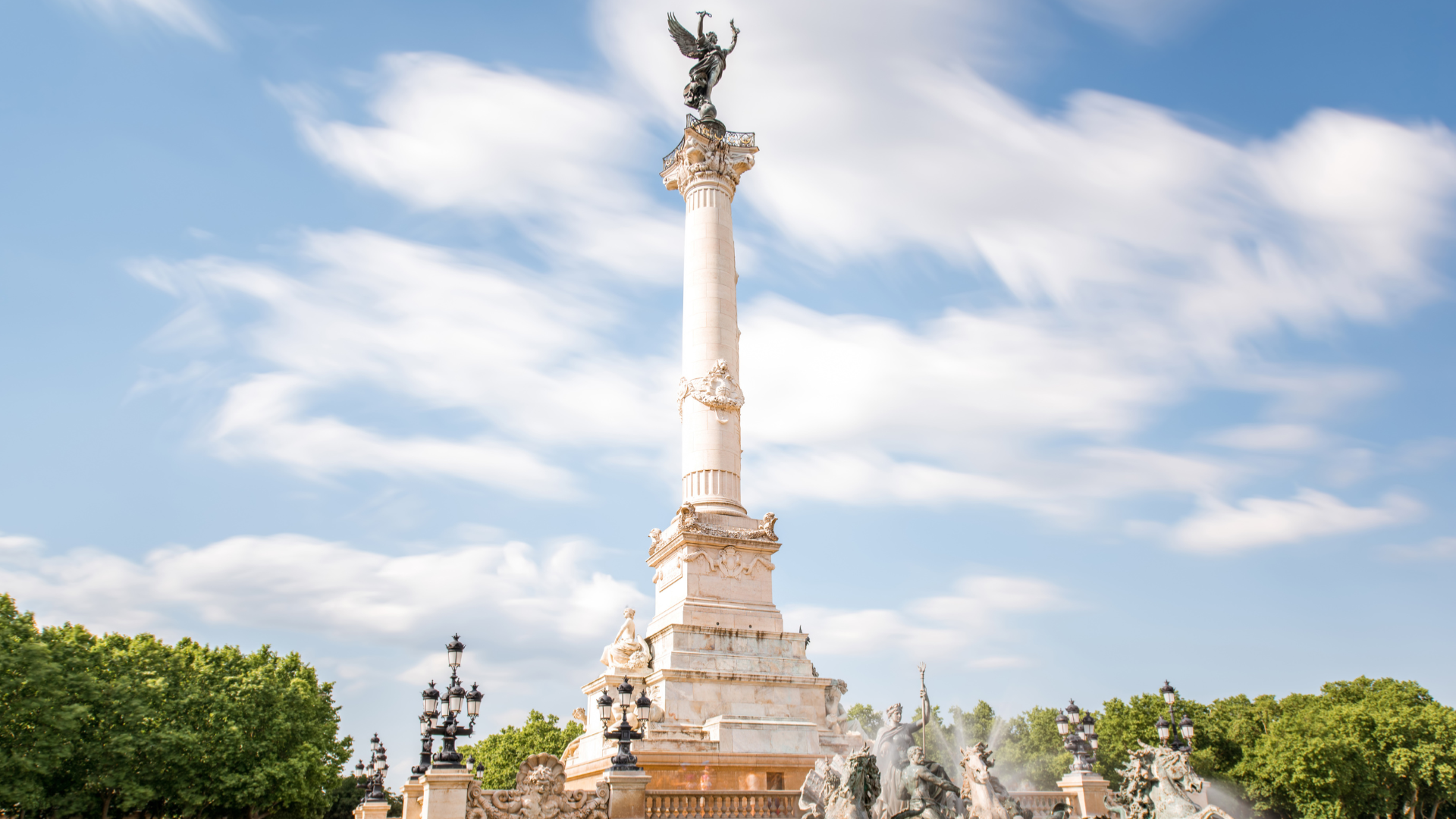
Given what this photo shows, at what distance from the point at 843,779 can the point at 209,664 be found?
1206 inches

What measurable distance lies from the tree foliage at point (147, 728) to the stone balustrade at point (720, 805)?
20.3 m

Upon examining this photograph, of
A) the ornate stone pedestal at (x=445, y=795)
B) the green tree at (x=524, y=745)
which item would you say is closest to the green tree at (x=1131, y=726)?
the green tree at (x=524, y=745)

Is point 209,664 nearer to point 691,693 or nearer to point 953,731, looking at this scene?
point 691,693

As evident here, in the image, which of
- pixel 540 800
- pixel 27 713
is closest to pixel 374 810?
pixel 27 713

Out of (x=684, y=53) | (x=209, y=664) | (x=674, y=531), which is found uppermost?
(x=684, y=53)

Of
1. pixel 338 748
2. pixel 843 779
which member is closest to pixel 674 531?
pixel 843 779

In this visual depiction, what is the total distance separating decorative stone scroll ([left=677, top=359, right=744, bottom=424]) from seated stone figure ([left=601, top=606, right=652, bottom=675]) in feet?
24.2

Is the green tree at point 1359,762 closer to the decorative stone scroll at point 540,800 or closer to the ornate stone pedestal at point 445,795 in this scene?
the decorative stone scroll at point 540,800

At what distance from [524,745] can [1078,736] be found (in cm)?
4961

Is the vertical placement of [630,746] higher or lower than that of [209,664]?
lower

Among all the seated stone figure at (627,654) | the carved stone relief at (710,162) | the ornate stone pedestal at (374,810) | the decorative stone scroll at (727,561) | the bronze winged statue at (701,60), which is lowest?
the ornate stone pedestal at (374,810)

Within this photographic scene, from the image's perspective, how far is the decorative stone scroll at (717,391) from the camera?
31250mm

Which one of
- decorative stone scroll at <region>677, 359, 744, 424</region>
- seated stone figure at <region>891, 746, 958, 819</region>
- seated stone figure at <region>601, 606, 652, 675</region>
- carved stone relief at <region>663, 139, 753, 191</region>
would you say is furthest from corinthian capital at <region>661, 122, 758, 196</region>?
seated stone figure at <region>891, 746, 958, 819</region>

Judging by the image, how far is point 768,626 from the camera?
28547 mm
